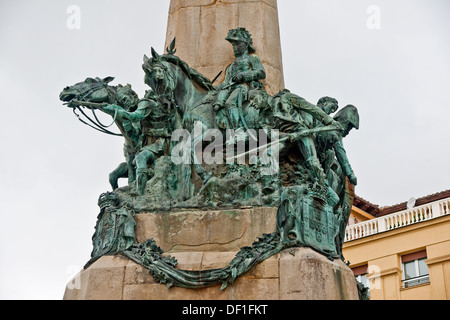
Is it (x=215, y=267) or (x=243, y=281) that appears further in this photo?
(x=215, y=267)

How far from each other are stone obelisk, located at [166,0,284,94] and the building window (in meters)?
15.8

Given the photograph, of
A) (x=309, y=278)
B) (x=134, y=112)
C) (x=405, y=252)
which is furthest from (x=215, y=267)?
(x=405, y=252)

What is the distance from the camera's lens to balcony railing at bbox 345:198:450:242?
3144 cm

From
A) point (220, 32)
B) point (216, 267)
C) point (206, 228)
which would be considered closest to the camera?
point (216, 267)

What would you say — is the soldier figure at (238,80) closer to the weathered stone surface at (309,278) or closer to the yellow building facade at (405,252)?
the weathered stone surface at (309,278)

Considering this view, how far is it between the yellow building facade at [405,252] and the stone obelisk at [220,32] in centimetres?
1518

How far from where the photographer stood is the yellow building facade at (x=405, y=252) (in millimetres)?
30422

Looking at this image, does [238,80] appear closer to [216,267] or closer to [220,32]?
[220,32]

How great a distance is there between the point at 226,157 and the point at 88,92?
7.52 ft

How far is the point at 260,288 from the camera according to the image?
42.2 feet

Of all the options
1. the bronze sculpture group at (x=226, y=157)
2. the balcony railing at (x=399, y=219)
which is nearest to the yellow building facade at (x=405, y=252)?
the balcony railing at (x=399, y=219)

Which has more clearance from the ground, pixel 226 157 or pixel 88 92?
pixel 88 92

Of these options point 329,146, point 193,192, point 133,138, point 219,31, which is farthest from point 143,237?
point 219,31

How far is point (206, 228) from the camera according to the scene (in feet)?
44.5
